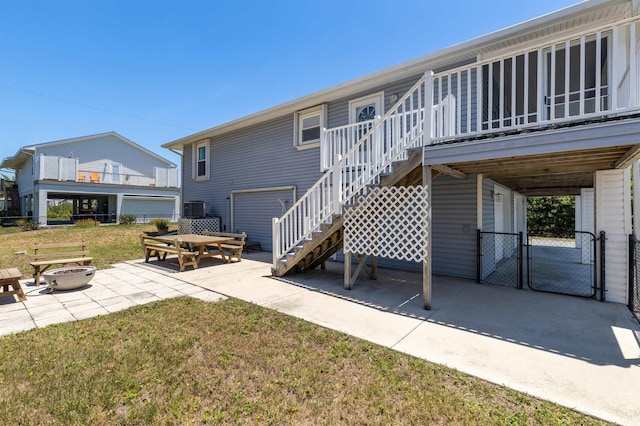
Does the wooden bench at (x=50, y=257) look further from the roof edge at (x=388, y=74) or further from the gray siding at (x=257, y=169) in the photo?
the roof edge at (x=388, y=74)

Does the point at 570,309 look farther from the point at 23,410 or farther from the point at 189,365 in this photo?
the point at 23,410

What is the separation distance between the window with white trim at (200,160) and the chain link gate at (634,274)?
41.6 ft

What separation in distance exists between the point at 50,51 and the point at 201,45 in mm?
8115

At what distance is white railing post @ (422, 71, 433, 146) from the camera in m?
4.30

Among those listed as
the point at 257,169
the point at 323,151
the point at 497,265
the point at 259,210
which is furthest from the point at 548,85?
the point at 259,210

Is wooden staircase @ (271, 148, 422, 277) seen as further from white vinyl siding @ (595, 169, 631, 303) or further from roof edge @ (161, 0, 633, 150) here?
white vinyl siding @ (595, 169, 631, 303)

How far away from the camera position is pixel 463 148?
411 cm

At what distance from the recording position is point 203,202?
39.4ft

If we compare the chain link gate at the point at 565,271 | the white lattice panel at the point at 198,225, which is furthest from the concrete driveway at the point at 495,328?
the white lattice panel at the point at 198,225

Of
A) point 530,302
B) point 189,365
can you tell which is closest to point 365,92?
point 530,302

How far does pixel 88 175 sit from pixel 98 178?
3.43ft

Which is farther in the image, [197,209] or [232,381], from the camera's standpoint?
[197,209]

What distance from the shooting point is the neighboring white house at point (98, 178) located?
736 inches

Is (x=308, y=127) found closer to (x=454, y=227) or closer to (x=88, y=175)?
(x=454, y=227)
